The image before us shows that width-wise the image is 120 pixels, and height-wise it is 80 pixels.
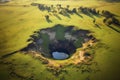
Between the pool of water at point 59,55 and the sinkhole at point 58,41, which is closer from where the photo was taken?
the pool of water at point 59,55

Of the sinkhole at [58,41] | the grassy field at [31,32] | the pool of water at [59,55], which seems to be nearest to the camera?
the grassy field at [31,32]

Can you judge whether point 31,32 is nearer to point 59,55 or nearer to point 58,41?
point 58,41

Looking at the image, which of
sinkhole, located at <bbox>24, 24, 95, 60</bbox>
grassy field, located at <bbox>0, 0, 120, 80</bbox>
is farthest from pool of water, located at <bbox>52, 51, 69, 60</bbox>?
grassy field, located at <bbox>0, 0, 120, 80</bbox>

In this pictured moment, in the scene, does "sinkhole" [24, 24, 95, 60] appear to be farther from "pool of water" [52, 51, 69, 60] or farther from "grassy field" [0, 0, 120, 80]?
"grassy field" [0, 0, 120, 80]

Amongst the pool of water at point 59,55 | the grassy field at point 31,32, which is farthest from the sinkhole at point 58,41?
the grassy field at point 31,32

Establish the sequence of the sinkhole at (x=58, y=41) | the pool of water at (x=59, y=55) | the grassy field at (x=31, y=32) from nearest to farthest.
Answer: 1. the grassy field at (x=31, y=32)
2. the pool of water at (x=59, y=55)
3. the sinkhole at (x=58, y=41)

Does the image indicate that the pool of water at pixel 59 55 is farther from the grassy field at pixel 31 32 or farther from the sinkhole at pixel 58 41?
the grassy field at pixel 31 32
